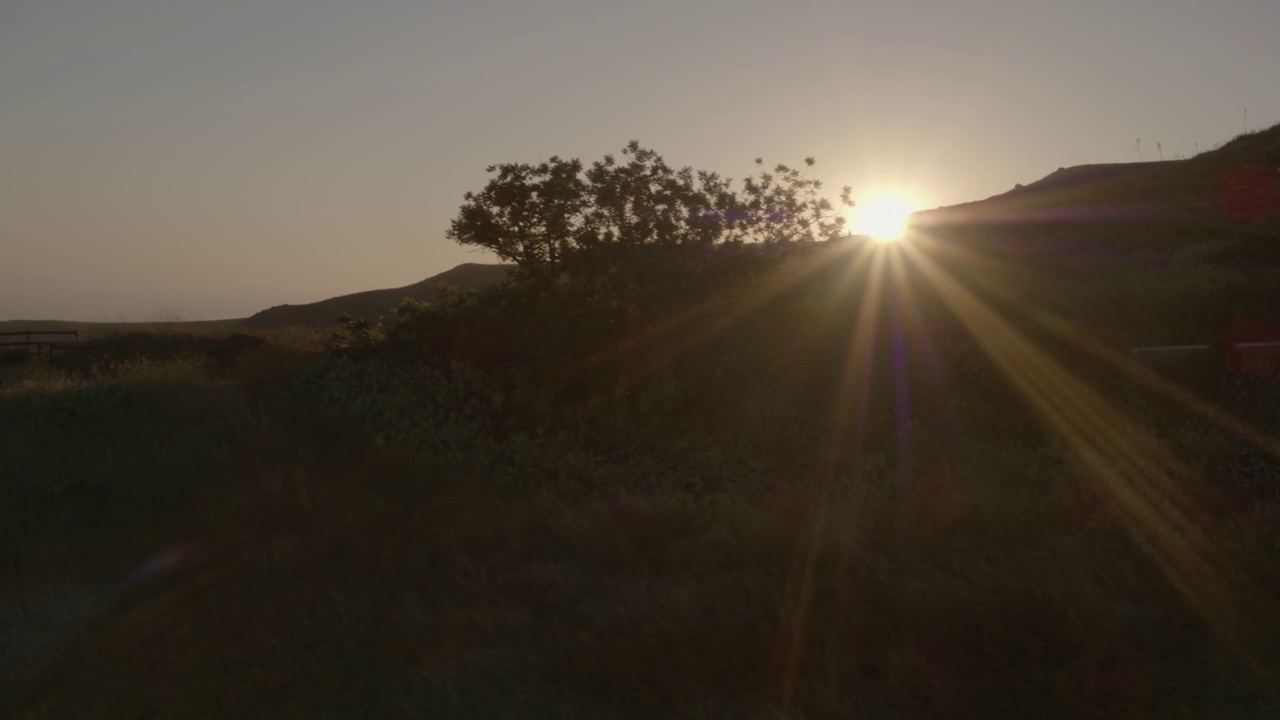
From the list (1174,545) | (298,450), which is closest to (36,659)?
(298,450)

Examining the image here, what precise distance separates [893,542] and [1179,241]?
1147 inches

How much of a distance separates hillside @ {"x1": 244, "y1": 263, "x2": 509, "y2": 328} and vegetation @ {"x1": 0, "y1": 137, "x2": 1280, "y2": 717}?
2404 cm

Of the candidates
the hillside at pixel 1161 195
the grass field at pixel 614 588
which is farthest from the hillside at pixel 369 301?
the grass field at pixel 614 588

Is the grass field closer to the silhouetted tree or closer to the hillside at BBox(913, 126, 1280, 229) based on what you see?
the silhouetted tree

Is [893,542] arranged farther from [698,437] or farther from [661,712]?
[698,437]

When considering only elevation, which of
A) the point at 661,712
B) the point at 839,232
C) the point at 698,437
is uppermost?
the point at 839,232

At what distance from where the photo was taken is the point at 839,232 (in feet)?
46.0

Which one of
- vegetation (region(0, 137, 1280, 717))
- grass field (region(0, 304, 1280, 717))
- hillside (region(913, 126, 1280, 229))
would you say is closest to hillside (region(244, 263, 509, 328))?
hillside (region(913, 126, 1280, 229))

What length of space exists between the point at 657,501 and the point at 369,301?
37500mm

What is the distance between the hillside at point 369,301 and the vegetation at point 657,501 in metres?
24.0

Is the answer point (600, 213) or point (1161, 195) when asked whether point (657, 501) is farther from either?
point (1161, 195)

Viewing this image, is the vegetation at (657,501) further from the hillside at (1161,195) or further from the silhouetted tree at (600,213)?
the hillside at (1161,195)

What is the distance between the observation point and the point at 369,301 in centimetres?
4494

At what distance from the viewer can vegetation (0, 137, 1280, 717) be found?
6.56m
